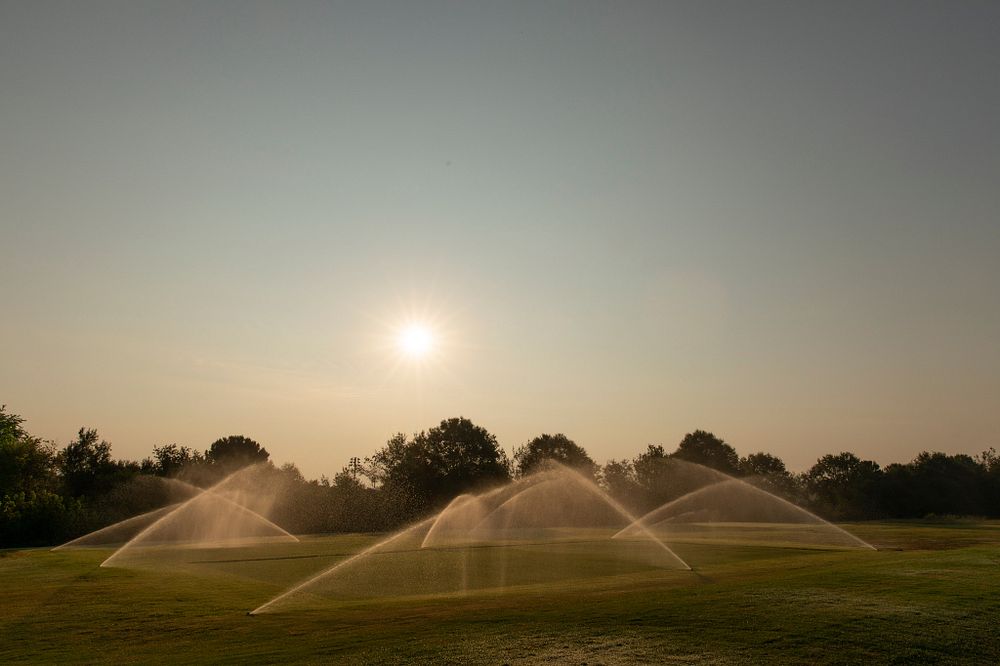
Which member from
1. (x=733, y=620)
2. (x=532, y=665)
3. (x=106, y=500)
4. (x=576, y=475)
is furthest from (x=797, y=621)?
(x=576, y=475)

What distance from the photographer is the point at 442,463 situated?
472ft

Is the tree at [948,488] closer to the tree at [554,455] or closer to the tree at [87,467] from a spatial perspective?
the tree at [554,455]

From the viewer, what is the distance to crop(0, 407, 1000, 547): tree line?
81.1 m

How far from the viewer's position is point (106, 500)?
91.1 meters

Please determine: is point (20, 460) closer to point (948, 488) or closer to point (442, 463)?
point (442, 463)

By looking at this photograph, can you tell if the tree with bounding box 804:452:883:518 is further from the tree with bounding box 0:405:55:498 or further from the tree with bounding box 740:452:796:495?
the tree with bounding box 0:405:55:498

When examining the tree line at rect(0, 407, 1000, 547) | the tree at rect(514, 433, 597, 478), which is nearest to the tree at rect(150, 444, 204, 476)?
the tree line at rect(0, 407, 1000, 547)

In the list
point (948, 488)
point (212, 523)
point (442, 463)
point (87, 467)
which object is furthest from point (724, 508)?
point (87, 467)

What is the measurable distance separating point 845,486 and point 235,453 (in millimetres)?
122934

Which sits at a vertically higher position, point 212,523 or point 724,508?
point 724,508

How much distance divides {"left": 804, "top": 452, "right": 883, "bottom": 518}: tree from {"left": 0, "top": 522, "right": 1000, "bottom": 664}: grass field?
98298mm

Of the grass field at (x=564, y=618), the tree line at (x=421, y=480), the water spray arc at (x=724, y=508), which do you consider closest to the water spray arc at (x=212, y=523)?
the tree line at (x=421, y=480)

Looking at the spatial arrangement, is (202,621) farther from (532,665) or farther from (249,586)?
(532,665)

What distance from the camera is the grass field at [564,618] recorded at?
1578 centimetres
